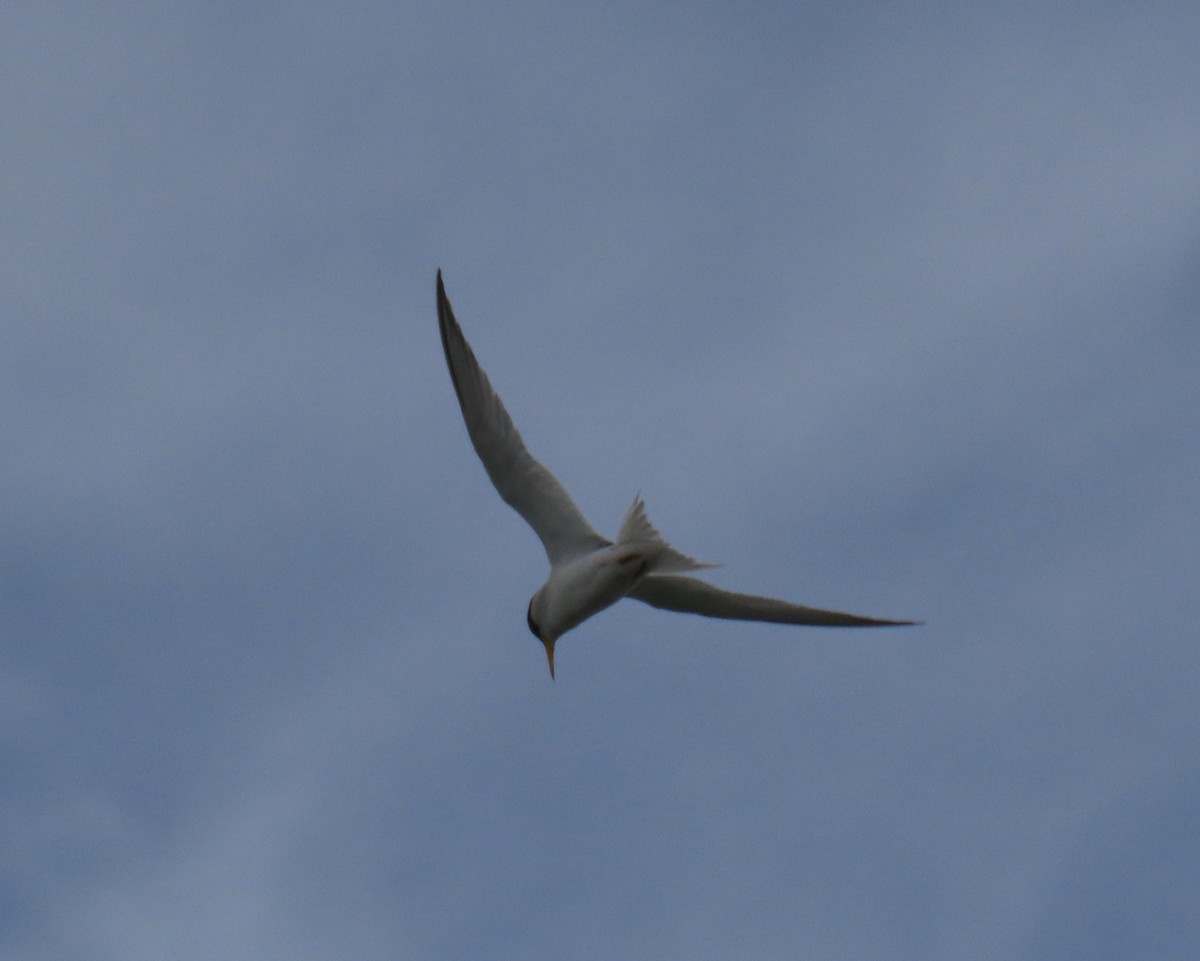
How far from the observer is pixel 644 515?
40.7ft

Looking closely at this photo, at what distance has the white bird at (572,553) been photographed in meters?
12.3

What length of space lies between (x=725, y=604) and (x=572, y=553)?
56.6 inches

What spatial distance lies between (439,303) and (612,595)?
294 cm

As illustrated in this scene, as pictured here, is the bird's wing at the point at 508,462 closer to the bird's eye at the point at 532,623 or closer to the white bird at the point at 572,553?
the white bird at the point at 572,553

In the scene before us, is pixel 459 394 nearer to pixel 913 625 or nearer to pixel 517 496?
pixel 517 496

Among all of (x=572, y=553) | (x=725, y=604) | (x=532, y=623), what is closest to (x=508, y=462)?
(x=572, y=553)

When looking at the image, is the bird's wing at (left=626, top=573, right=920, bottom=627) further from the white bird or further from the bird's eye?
the bird's eye

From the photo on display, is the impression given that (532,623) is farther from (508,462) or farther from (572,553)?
(508,462)

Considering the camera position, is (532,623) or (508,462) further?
(532,623)

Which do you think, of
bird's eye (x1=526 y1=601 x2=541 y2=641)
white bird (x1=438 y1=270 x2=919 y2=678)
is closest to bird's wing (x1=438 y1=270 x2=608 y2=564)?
white bird (x1=438 y1=270 x2=919 y2=678)

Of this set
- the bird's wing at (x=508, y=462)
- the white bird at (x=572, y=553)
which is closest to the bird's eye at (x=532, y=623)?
the white bird at (x=572, y=553)

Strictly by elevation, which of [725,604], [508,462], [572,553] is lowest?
[725,604]

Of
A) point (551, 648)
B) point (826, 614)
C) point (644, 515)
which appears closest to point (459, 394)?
point (644, 515)

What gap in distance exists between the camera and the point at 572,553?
1324 centimetres
